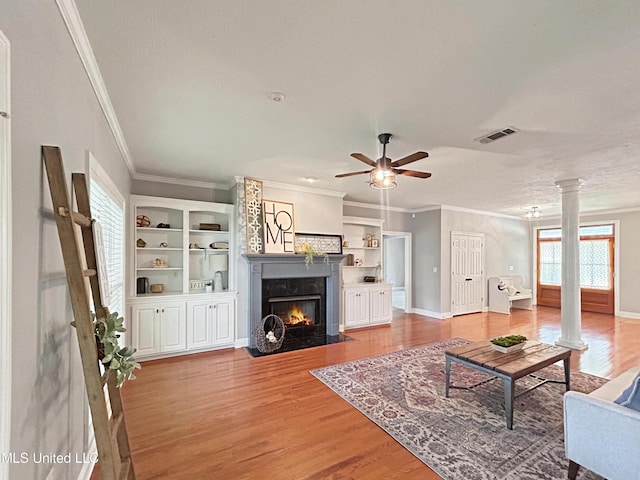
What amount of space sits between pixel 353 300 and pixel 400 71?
15.2ft

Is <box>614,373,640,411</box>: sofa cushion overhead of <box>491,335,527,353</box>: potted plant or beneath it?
overhead

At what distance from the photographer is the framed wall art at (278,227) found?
4.82 metres

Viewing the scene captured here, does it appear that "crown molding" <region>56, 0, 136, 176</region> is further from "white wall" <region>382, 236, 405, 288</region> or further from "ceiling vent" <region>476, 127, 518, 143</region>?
"white wall" <region>382, 236, 405, 288</region>

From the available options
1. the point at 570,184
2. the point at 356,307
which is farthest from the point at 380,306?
the point at 570,184

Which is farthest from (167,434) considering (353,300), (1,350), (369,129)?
(353,300)

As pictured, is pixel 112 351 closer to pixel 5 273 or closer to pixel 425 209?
pixel 5 273

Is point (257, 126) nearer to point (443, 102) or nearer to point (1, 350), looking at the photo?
point (443, 102)

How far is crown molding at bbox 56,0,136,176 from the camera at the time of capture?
1.45 m

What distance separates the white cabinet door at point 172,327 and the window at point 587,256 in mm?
9393

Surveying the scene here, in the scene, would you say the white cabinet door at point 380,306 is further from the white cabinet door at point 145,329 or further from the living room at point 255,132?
the white cabinet door at point 145,329

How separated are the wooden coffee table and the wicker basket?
2519 millimetres

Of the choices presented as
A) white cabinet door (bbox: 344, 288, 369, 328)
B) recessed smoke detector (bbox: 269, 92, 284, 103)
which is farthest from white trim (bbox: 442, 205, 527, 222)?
recessed smoke detector (bbox: 269, 92, 284, 103)

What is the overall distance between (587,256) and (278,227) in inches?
336

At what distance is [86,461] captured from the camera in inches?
78.0
